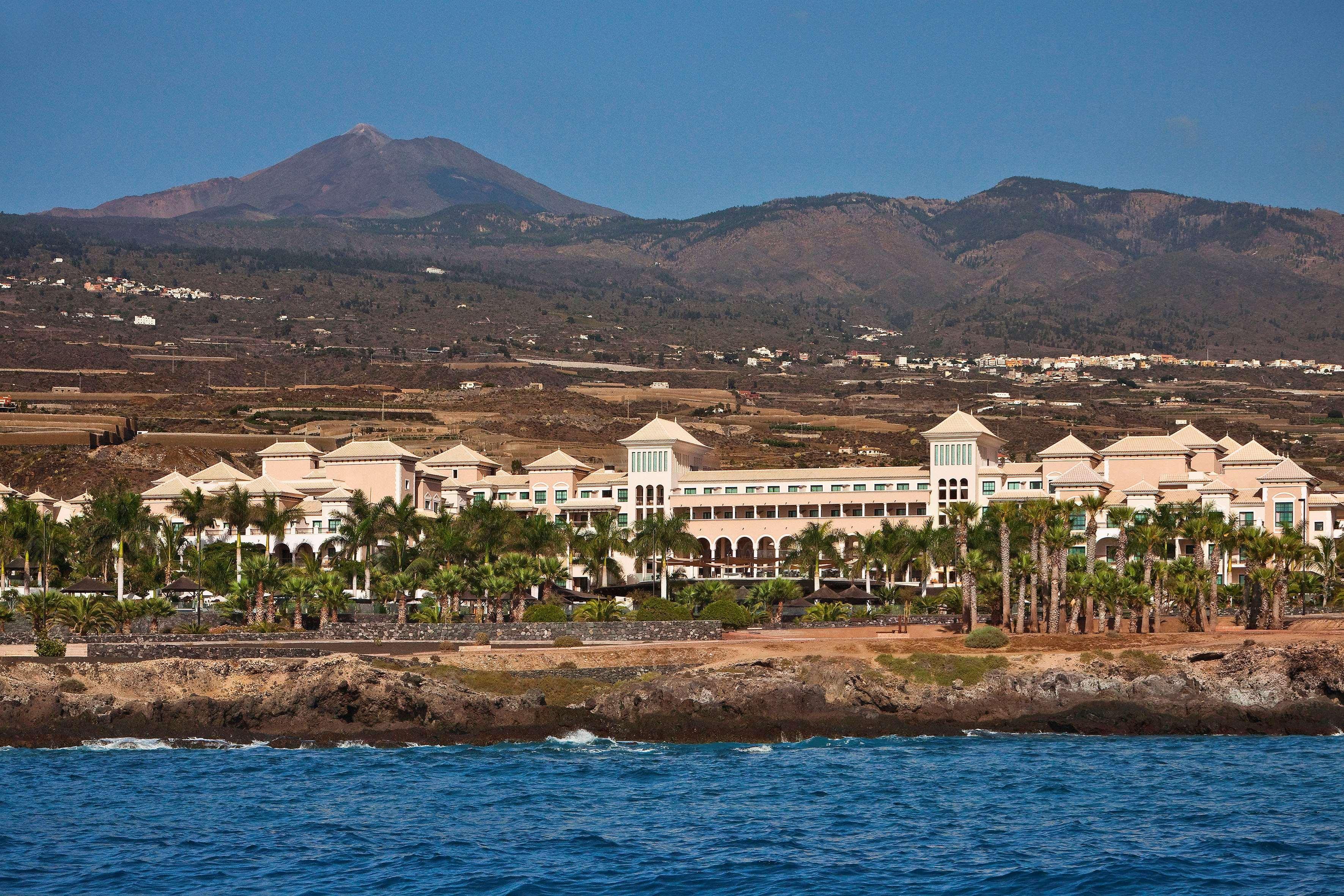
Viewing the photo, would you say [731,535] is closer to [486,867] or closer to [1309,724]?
[1309,724]

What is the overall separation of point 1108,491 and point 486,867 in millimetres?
65904

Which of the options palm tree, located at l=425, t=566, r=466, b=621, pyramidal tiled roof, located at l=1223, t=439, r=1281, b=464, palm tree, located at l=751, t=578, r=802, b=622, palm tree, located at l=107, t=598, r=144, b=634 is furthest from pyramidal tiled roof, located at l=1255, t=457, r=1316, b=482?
palm tree, located at l=107, t=598, r=144, b=634

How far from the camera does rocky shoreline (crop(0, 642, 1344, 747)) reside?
5725 centimetres

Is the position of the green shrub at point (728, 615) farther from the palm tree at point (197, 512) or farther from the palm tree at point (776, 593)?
→ the palm tree at point (197, 512)

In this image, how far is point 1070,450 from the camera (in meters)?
103

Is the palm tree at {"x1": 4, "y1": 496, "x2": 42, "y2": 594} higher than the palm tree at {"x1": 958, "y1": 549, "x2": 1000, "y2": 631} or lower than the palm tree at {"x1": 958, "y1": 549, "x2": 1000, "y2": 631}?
higher

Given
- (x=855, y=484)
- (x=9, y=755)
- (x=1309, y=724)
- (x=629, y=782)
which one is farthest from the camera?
(x=855, y=484)

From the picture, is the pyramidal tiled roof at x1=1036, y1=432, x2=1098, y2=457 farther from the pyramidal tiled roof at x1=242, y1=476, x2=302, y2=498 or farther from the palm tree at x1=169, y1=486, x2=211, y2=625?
the palm tree at x1=169, y1=486, x2=211, y2=625

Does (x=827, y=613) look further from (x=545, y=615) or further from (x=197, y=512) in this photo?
(x=197, y=512)

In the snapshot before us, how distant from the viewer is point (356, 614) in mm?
76250

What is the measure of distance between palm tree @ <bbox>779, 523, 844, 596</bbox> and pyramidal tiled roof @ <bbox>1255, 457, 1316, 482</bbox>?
25.3 meters

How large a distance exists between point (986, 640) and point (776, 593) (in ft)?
59.4

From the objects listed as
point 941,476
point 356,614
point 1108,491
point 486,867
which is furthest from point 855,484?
point 486,867

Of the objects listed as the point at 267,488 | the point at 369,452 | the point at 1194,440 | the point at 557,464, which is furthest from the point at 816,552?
the point at 267,488
